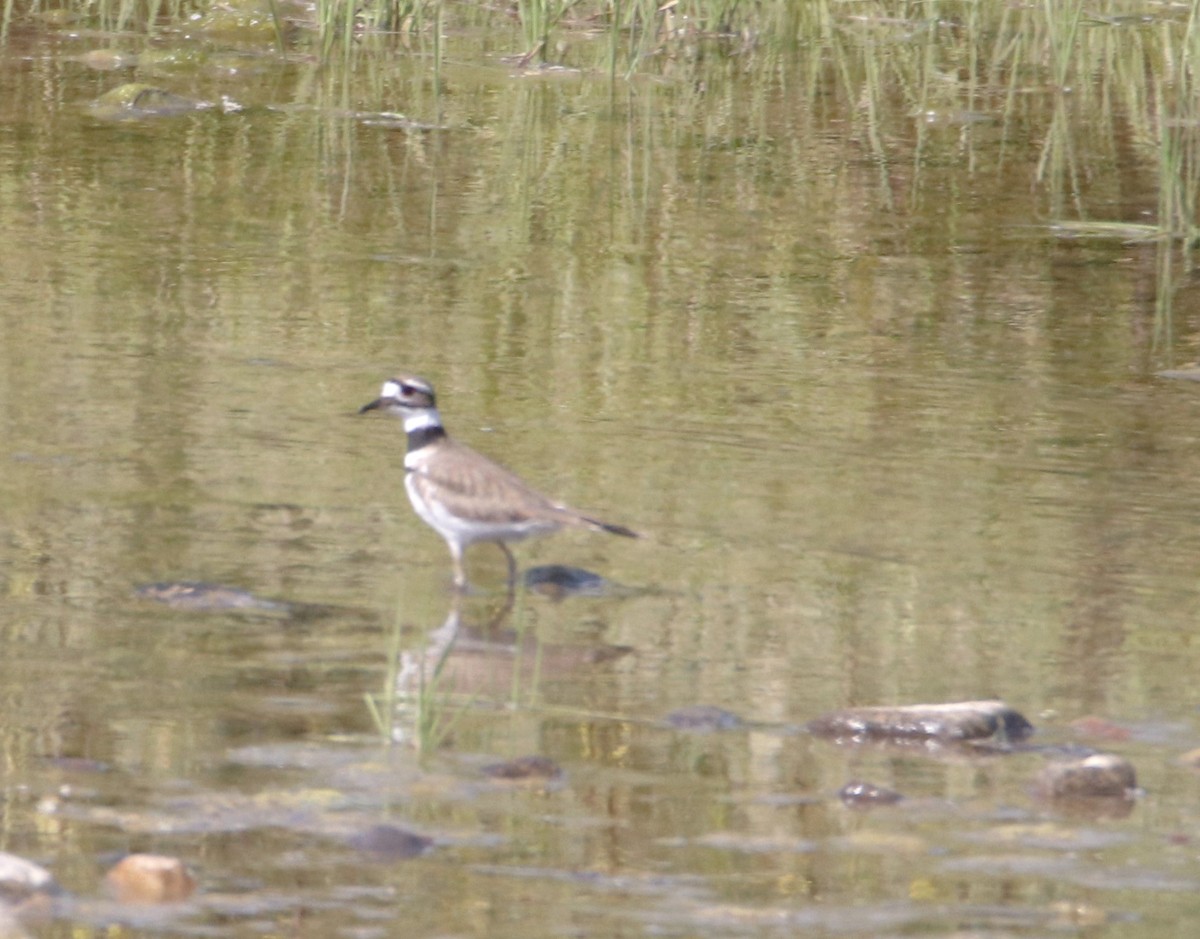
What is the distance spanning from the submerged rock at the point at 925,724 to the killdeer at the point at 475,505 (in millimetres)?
1333

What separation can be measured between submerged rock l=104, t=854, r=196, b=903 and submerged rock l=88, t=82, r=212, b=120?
8.84 m

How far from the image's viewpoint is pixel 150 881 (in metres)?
4.02

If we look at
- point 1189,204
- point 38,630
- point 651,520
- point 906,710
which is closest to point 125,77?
point 1189,204

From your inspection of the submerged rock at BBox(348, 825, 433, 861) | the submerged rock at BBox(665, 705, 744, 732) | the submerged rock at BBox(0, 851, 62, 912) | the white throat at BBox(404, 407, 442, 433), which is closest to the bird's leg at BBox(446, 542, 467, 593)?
the white throat at BBox(404, 407, 442, 433)

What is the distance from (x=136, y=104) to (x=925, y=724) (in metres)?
8.63

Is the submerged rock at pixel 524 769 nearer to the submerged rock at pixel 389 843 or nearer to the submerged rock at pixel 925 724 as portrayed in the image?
the submerged rock at pixel 389 843

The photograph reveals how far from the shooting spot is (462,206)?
10.8 metres

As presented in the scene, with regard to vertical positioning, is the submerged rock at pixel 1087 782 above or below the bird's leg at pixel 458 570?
below

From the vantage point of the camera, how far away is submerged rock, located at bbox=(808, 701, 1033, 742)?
4.99 m

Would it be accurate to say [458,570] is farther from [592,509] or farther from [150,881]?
[150,881]

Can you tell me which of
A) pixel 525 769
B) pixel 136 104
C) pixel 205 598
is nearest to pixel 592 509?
pixel 205 598

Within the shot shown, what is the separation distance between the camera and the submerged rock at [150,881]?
4012mm

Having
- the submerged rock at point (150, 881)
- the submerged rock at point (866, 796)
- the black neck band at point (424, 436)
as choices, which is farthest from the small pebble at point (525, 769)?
the black neck band at point (424, 436)

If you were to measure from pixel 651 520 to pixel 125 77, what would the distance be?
25.2 ft
